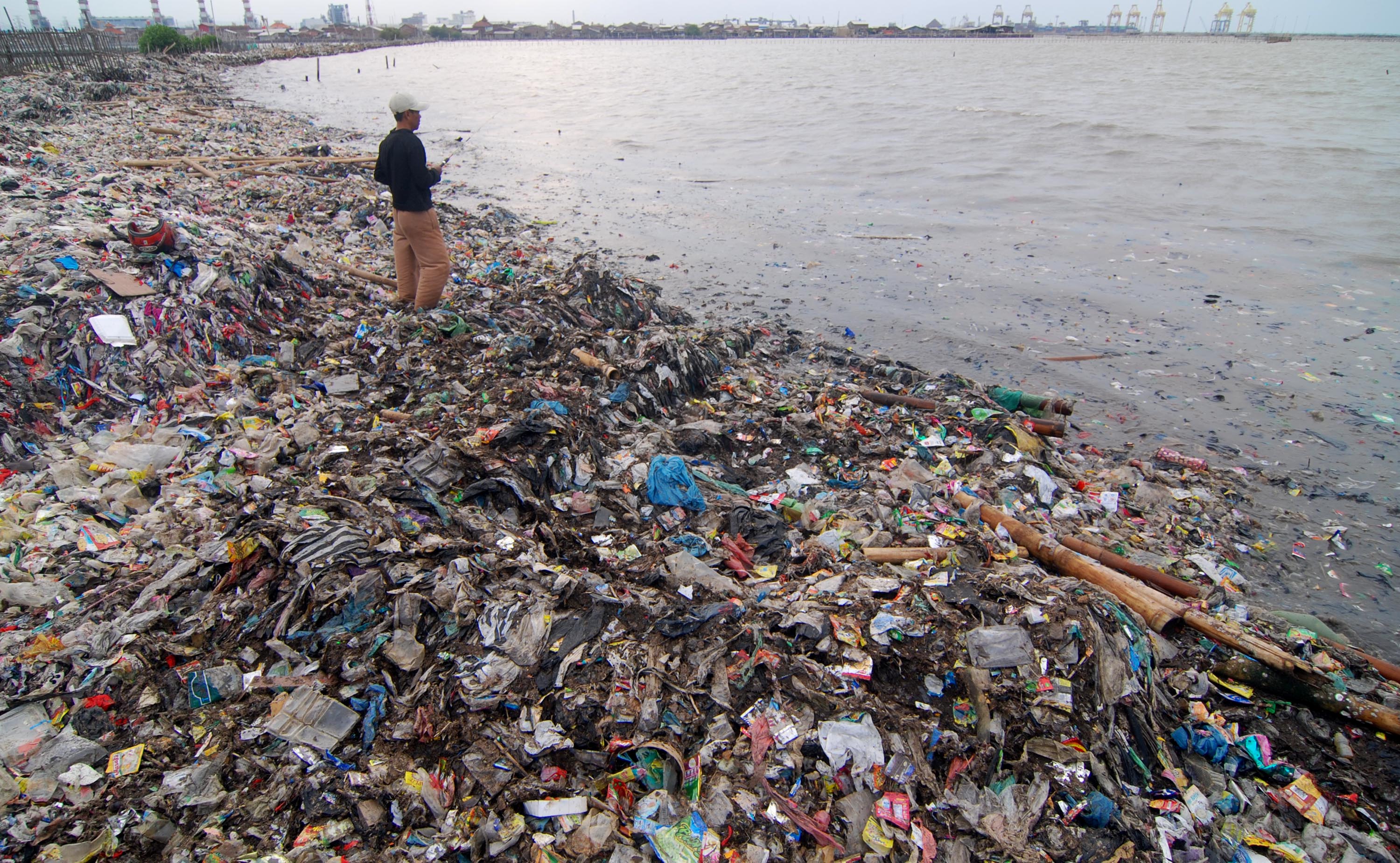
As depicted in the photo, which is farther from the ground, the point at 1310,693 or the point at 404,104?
the point at 404,104

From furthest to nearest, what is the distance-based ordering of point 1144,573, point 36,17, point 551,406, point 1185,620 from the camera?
point 36,17 → point 551,406 → point 1144,573 → point 1185,620

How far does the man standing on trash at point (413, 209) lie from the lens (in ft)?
19.7

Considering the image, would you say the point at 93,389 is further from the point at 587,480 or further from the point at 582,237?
the point at 582,237


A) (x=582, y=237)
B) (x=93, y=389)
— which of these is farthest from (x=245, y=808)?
(x=582, y=237)

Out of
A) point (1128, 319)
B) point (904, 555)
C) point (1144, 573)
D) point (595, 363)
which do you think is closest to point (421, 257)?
point (595, 363)

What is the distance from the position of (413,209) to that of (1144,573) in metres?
6.63

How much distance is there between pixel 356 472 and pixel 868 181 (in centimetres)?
1392

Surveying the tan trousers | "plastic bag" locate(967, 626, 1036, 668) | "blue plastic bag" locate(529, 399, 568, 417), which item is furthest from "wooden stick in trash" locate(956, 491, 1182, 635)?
the tan trousers

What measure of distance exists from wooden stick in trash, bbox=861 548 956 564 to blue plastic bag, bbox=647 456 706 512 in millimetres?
1153

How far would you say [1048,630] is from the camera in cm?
302

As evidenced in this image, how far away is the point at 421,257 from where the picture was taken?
264 inches

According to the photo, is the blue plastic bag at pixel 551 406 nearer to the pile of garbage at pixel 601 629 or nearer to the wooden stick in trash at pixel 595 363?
the pile of garbage at pixel 601 629

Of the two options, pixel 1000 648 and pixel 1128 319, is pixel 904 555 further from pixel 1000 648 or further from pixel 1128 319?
pixel 1128 319

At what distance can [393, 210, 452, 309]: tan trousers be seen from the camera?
656 cm
